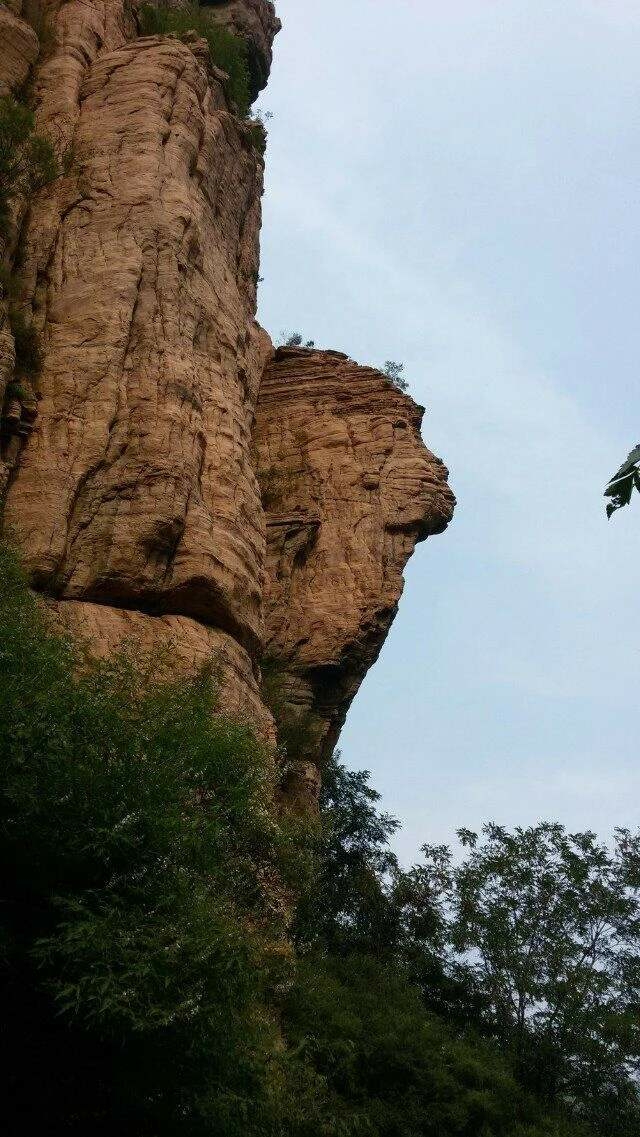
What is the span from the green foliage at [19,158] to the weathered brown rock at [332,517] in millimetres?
9233

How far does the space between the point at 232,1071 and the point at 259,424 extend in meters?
20.4

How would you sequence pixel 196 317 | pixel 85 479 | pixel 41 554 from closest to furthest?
pixel 41 554 < pixel 85 479 < pixel 196 317

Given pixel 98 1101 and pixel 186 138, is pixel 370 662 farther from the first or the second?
pixel 98 1101

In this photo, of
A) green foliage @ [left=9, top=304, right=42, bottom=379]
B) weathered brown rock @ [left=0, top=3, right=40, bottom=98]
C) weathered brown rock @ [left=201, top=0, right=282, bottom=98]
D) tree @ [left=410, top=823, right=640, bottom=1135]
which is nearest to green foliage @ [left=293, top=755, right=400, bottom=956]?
tree @ [left=410, top=823, right=640, bottom=1135]

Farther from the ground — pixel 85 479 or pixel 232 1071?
pixel 85 479

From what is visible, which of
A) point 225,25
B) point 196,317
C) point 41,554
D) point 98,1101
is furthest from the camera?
point 225,25

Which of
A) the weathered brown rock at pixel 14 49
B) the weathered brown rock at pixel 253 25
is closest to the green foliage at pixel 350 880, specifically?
the weathered brown rock at pixel 14 49

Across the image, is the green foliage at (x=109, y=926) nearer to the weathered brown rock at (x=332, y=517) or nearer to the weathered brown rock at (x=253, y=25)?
the weathered brown rock at (x=332, y=517)

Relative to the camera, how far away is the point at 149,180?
24203mm

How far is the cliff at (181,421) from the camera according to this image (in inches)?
749

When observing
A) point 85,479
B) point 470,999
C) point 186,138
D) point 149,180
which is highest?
point 186,138

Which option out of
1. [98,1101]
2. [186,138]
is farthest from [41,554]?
[186,138]

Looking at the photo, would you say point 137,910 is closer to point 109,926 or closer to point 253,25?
point 109,926

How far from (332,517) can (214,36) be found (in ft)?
47.2
